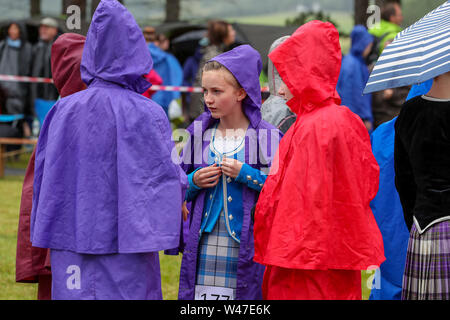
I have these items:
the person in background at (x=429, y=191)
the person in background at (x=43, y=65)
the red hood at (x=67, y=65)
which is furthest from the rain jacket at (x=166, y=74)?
the person in background at (x=429, y=191)

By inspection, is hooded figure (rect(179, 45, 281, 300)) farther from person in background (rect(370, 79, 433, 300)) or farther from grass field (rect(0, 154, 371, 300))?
grass field (rect(0, 154, 371, 300))

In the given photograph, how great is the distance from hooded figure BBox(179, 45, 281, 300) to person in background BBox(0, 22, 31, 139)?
9.35 meters

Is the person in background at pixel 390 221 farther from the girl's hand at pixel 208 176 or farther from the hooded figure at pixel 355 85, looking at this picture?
the hooded figure at pixel 355 85

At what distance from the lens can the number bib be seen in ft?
12.5

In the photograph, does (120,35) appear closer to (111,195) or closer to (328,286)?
(111,195)

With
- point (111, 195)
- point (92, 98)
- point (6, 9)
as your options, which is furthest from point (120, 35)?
point (6, 9)

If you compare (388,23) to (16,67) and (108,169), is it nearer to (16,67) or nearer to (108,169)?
(108,169)

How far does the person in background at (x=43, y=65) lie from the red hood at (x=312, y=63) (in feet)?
33.5

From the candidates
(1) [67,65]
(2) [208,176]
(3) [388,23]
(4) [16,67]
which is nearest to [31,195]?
(1) [67,65]

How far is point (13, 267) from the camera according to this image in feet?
20.3

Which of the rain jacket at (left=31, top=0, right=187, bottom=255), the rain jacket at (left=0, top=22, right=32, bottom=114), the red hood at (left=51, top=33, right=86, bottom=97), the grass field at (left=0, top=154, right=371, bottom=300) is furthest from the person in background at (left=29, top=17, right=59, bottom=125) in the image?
the rain jacket at (left=31, top=0, right=187, bottom=255)

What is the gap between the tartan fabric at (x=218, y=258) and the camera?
12.5ft
